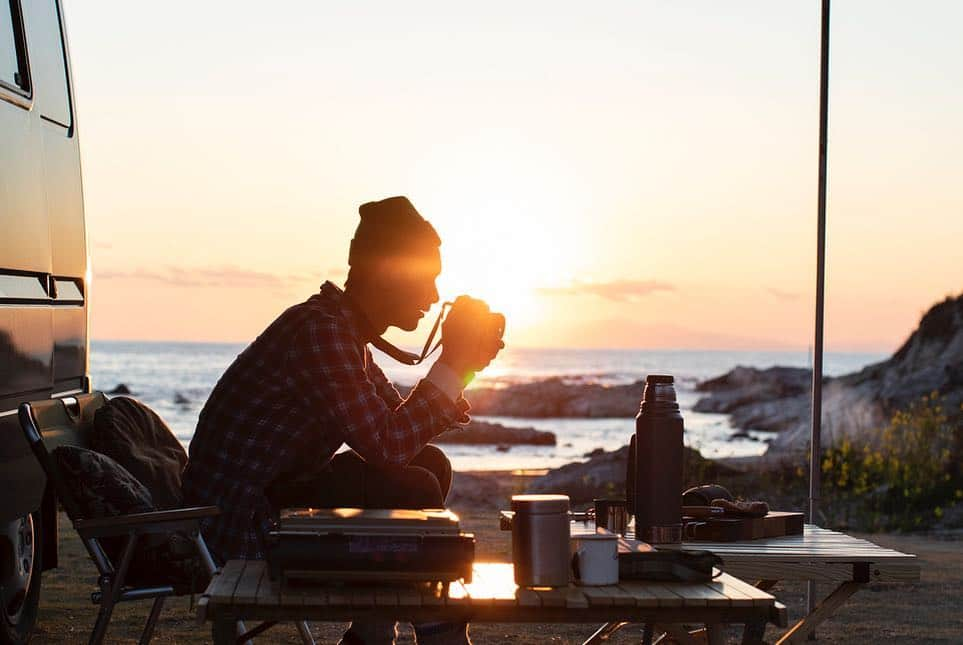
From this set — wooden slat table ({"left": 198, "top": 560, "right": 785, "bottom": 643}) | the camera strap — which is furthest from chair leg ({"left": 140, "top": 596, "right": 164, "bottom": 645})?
wooden slat table ({"left": 198, "top": 560, "right": 785, "bottom": 643})

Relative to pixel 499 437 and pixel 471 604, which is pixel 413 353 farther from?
pixel 499 437

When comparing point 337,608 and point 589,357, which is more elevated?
point 337,608

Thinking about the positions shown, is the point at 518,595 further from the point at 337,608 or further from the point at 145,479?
the point at 145,479

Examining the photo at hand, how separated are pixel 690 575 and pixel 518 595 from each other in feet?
1.19

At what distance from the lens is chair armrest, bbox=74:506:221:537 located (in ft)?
10.5

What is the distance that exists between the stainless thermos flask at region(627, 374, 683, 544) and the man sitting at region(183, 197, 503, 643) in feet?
1.34

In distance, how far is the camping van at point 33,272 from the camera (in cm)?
386

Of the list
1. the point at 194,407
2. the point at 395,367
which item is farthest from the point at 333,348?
the point at 395,367

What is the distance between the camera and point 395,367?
181ft

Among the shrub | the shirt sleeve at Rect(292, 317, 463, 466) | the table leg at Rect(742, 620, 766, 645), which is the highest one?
the shirt sleeve at Rect(292, 317, 463, 466)

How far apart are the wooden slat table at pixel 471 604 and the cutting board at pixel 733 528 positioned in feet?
3.04

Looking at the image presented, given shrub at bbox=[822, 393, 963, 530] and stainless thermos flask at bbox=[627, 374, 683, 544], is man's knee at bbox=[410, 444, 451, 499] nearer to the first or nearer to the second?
stainless thermos flask at bbox=[627, 374, 683, 544]

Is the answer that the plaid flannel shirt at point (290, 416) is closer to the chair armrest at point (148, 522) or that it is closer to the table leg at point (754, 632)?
the chair armrest at point (148, 522)

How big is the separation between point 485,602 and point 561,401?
40.8 m
